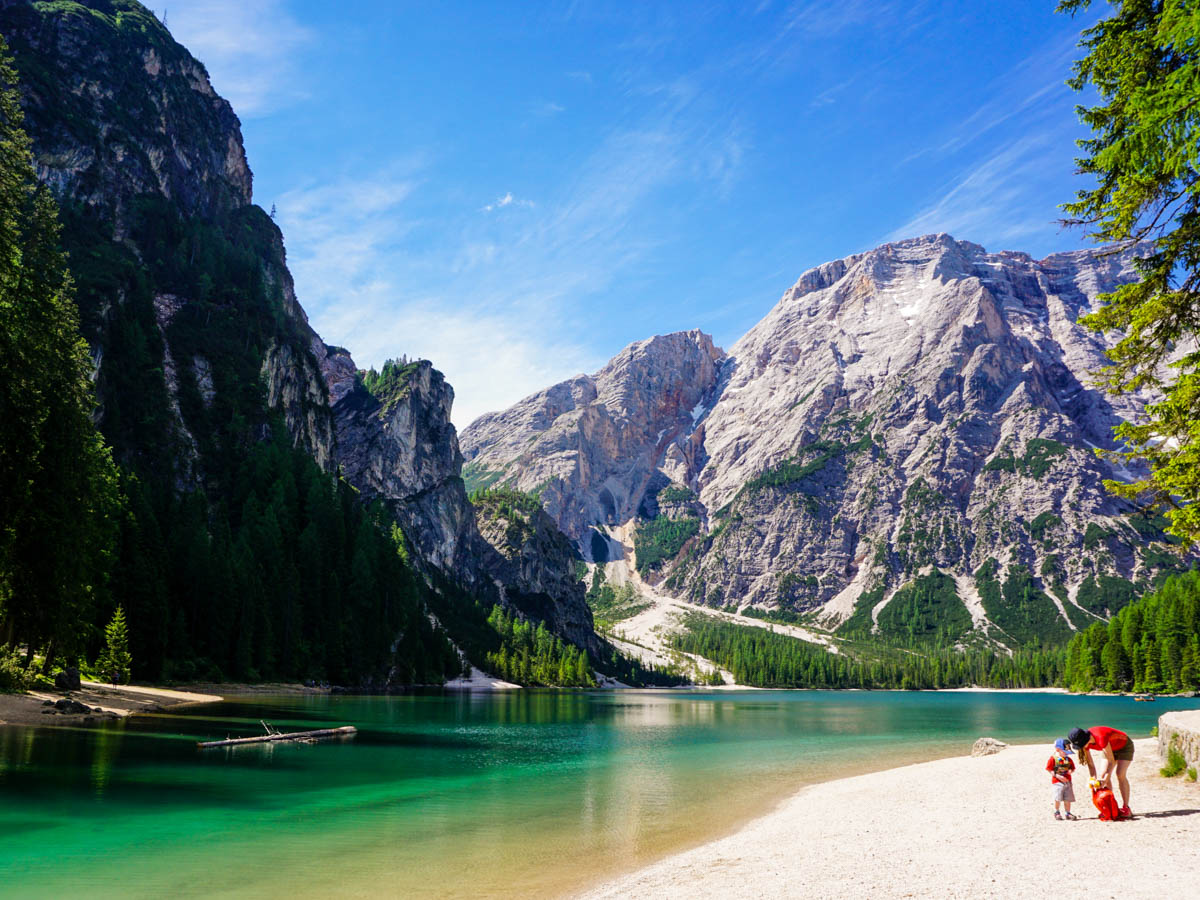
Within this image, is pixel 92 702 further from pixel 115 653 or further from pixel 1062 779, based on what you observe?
pixel 1062 779

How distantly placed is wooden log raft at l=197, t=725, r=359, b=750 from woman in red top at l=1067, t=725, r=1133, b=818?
36675mm

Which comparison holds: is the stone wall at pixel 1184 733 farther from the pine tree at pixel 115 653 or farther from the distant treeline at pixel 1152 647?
the distant treeline at pixel 1152 647

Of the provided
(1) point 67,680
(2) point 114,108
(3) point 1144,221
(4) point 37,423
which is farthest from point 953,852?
(2) point 114,108

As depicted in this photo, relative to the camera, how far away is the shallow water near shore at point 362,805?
1722 centimetres

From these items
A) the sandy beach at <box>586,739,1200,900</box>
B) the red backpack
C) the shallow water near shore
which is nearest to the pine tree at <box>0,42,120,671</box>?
the shallow water near shore

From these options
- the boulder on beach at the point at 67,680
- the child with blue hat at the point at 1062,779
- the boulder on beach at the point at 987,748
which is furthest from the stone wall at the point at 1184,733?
the boulder on beach at the point at 67,680

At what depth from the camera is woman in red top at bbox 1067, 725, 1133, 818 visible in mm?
17734

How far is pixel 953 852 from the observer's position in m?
17.0

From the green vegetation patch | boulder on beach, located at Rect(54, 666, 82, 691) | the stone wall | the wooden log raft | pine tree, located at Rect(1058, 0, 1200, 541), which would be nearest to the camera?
pine tree, located at Rect(1058, 0, 1200, 541)

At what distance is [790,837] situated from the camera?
21281 mm

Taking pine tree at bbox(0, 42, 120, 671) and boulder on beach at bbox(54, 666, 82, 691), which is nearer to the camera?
pine tree at bbox(0, 42, 120, 671)

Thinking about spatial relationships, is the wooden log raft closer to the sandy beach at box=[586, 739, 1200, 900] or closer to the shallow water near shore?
the shallow water near shore

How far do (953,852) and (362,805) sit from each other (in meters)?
19.7

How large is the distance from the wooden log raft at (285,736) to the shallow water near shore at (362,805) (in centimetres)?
68
